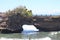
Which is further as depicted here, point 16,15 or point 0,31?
point 16,15

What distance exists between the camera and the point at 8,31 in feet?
181

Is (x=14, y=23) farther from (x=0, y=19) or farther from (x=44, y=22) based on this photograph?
(x=44, y=22)

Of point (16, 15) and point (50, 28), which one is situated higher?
point (16, 15)

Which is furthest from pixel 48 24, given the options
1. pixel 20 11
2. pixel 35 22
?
pixel 20 11

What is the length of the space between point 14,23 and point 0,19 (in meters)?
4.92

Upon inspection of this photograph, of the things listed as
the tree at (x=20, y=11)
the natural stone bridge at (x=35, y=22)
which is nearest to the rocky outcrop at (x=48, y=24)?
the natural stone bridge at (x=35, y=22)

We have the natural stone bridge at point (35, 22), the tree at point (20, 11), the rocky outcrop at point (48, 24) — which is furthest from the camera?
the tree at point (20, 11)

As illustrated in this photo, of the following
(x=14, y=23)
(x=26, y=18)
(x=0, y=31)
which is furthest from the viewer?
(x=26, y=18)

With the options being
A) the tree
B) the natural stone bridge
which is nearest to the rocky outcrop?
the natural stone bridge

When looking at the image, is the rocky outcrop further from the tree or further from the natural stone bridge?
the tree

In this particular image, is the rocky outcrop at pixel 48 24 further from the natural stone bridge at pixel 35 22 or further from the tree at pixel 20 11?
the tree at pixel 20 11

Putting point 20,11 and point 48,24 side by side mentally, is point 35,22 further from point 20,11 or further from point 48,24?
point 20,11

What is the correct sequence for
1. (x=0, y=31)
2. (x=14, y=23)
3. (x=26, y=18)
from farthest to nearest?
(x=26, y=18), (x=14, y=23), (x=0, y=31)

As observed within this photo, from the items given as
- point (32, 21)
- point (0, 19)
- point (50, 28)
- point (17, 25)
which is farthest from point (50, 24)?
point (0, 19)
